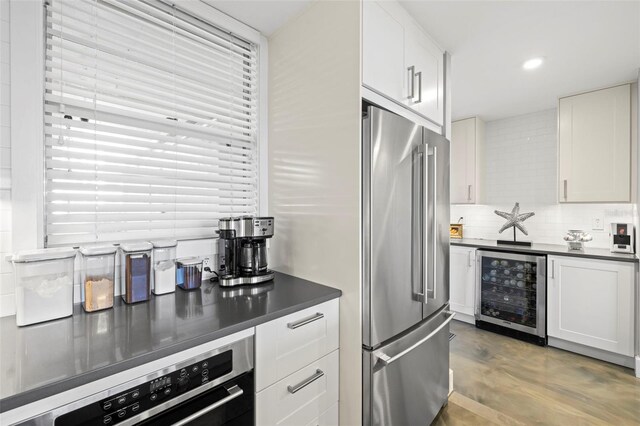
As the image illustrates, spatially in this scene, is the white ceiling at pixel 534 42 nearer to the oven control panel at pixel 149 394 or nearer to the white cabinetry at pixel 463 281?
the white cabinetry at pixel 463 281

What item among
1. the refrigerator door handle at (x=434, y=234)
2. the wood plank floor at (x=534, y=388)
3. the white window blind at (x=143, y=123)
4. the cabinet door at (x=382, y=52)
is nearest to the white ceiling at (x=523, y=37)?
the cabinet door at (x=382, y=52)

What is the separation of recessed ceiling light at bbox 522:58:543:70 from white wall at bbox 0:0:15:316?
10.2 ft

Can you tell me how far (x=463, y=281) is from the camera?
Result: 131 inches

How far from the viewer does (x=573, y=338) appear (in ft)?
8.60

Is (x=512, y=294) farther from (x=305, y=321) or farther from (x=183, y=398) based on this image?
(x=183, y=398)

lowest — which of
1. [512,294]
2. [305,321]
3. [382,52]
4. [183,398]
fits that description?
[512,294]

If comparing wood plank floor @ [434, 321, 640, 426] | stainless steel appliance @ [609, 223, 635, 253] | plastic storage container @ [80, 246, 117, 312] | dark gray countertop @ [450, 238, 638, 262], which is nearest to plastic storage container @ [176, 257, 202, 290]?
plastic storage container @ [80, 246, 117, 312]

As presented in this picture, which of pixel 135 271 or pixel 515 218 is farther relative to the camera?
pixel 515 218

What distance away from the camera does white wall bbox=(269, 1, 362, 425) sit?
1335 millimetres

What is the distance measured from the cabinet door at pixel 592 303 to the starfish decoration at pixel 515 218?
0.68 metres

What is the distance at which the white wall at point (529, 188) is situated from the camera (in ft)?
10.1

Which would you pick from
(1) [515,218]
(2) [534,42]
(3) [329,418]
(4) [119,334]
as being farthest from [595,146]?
(4) [119,334]

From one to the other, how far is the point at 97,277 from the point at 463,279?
3.42m

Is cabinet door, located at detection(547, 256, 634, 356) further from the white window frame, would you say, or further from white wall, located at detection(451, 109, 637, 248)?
the white window frame
